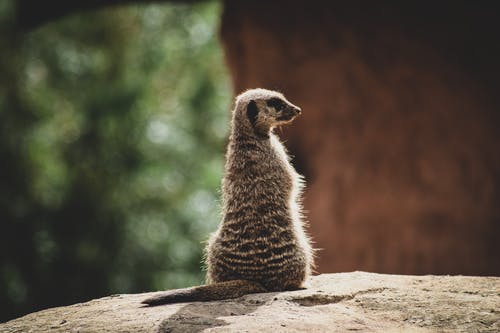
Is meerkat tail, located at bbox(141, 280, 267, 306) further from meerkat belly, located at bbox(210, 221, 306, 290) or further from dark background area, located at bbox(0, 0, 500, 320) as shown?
dark background area, located at bbox(0, 0, 500, 320)

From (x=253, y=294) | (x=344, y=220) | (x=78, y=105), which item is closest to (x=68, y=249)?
(x=78, y=105)

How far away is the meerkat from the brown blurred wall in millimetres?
2487

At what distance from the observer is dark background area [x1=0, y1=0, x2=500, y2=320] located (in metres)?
5.01

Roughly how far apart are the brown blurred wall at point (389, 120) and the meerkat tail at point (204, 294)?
→ 115 inches

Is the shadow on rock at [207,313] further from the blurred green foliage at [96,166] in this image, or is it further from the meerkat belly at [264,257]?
the blurred green foliage at [96,166]

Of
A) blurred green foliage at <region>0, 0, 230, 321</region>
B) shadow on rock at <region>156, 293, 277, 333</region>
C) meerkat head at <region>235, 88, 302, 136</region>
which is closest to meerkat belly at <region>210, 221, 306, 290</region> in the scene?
shadow on rock at <region>156, 293, 277, 333</region>

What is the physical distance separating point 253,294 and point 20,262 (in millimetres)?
4928

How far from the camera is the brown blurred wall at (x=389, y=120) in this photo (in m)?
4.94

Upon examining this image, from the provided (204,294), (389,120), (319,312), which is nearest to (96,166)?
(389,120)

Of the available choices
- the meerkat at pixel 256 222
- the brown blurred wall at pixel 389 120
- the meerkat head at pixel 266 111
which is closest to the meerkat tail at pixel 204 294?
the meerkat at pixel 256 222

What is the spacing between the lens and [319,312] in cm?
240

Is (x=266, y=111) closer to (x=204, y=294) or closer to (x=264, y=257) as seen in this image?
(x=264, y=257)

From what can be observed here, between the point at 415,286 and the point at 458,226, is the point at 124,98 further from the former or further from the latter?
the point at 415,286

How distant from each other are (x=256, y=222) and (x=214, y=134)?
6873 millimetres
